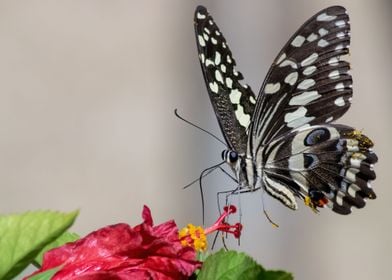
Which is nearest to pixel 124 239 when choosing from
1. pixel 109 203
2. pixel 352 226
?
pixel 109 203

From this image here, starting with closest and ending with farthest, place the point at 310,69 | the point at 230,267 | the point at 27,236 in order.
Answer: the point at 27,236 < the point at 230,267 < the point at 310,69

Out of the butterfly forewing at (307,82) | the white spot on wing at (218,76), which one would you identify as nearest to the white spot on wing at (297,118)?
the butterfly forewing at (307,82)

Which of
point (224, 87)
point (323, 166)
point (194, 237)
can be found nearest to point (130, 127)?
point (323, 166)

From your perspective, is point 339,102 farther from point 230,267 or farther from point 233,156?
point 230,267

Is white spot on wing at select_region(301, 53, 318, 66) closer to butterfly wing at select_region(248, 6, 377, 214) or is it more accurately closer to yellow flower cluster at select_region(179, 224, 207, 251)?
butterfly wing at select_region(248, 6, 377, 214)

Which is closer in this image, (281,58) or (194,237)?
(194,237)

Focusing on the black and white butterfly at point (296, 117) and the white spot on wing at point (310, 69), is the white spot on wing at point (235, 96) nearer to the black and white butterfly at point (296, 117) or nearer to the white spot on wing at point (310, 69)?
the black and white butterfly at point (296, 117)

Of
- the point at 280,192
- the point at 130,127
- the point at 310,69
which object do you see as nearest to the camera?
the point at 280,192
